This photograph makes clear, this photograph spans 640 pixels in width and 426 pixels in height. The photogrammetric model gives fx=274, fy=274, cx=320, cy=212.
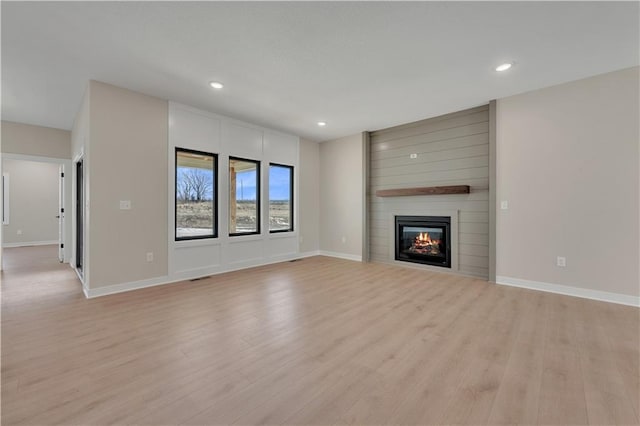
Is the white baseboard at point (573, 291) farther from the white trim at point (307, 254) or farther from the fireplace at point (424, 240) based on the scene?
the white trim at point (307, 254)

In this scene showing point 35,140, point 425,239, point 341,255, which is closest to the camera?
point 425,239

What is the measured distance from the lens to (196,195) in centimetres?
448

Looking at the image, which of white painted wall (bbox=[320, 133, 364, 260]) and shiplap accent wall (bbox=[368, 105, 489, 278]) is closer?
shiplap accent wall (bbox=[368, 105, 489, 278])

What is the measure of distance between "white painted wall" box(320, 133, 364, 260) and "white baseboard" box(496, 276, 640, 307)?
8.82ft

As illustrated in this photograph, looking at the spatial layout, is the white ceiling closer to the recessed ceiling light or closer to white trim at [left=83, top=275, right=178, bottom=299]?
the recessed ceiling light

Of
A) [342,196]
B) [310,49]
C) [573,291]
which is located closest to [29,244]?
[342,196]

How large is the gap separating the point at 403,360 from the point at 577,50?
11.1 feet

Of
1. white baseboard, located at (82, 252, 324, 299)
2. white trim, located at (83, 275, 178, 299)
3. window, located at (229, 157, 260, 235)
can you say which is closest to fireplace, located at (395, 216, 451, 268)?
white baseboard, located at (82, 252, 324, 299)

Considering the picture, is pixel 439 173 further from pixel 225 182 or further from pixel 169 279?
pixel 169 279

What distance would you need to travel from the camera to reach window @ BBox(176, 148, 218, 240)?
430cm

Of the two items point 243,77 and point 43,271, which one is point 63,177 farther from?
point 243,77

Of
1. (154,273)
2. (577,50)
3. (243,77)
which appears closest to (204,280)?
(154,273)

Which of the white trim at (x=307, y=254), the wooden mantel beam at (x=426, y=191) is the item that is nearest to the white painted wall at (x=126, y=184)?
the white trim at (x=307, y=254)

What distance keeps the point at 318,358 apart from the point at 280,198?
4138 mm
